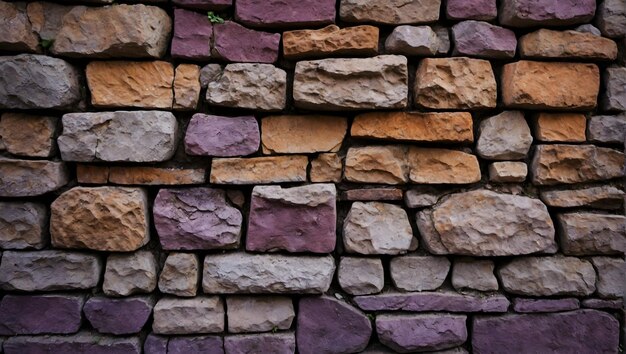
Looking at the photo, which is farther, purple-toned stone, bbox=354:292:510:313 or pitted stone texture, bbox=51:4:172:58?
purple-toned stone, bbox=354:292:510:313

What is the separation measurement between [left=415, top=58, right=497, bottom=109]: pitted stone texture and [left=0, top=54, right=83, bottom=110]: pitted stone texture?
1.51 meters

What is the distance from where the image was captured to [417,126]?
1.65m

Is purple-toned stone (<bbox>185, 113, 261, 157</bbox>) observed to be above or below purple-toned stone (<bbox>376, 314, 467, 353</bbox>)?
above

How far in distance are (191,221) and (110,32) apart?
0.85 metres

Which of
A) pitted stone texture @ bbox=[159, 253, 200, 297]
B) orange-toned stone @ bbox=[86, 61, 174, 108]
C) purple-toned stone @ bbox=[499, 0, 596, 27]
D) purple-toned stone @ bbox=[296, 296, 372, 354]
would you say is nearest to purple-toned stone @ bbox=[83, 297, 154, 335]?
pitted stone texture @ bbox=[159, 253, 200, 297]

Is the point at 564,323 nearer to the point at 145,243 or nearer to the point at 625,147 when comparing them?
the point at 625,147

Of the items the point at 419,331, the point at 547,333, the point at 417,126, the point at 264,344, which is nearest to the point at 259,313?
the point at 264,344

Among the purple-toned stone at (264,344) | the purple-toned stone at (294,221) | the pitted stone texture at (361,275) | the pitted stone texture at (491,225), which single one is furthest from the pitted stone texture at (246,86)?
the purple-toned stone at (264,344)

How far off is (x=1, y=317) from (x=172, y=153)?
1.03 m

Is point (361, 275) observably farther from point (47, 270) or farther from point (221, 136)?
point (47, 270)

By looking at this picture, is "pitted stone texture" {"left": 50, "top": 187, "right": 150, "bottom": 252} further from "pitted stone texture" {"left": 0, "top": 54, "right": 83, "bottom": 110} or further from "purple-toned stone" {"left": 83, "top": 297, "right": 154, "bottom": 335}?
"pitted stone texture" {"left": 0, "top": 54, "right": 83, "bottom": 110}

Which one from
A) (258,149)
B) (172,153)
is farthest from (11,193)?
(258,149)

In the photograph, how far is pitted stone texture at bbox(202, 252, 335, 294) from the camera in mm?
1646

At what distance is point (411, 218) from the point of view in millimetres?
1735
